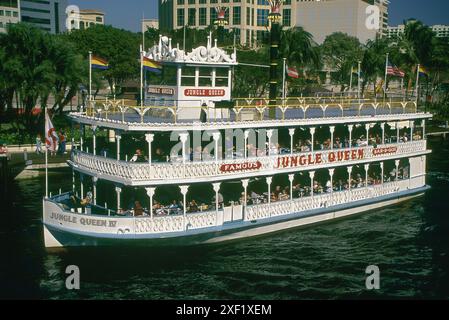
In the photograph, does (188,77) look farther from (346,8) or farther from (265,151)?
(346,8)

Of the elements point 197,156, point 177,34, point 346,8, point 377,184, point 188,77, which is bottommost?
point 377,184

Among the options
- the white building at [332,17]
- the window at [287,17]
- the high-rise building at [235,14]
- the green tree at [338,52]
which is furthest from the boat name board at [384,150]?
the white building at [332,17]

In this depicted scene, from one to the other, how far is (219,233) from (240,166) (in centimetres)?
314

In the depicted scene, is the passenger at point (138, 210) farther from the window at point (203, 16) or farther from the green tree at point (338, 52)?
the window at point (203, 16)

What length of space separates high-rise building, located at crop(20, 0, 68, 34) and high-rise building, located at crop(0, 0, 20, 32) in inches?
465

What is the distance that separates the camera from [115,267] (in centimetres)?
2314

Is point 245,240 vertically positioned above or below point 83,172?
below

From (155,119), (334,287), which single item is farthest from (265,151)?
(334,287)

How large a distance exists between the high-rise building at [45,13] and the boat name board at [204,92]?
145 metres

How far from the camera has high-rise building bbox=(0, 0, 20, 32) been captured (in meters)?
140

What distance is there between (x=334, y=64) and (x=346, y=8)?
43.7m

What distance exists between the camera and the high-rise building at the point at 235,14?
398 feet

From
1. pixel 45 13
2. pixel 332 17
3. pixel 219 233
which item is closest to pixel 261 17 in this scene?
pixel 332 17
